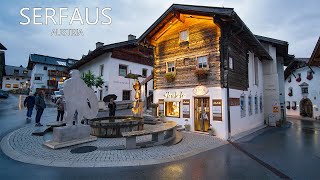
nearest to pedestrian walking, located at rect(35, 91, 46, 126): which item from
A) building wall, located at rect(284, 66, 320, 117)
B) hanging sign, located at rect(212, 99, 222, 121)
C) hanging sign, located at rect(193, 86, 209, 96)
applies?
hanging sign, located at rect(193, 86, 209, 96)

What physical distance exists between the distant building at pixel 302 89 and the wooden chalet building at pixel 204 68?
675 inches

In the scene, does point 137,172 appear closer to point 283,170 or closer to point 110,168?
point 110,168

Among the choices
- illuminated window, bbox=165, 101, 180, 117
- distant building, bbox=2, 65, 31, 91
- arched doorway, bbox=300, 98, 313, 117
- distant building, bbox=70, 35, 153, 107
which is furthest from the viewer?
distant building, bbox=2, 65, 31, 91

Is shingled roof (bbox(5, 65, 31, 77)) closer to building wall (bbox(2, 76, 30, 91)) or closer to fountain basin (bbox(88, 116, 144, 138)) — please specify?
building wall (bbox(2, 76, 30, 91))

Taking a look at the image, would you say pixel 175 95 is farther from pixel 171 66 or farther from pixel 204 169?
pixel 204 169

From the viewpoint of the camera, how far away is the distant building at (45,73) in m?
41.7

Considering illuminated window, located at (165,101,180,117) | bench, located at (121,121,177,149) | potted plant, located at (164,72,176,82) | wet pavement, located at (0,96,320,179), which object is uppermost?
potted plant, located at (164,72,176,82)

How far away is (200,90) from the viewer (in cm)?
1165

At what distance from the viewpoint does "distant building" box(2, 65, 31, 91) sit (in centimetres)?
6250

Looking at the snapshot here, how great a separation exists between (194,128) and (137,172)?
7.46 m

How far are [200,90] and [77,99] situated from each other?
730cm

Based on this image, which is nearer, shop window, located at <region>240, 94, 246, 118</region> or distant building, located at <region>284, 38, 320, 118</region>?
shop window, located at <region>240, 94, 246, 118</region>

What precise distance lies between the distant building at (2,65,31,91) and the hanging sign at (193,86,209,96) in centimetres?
6861

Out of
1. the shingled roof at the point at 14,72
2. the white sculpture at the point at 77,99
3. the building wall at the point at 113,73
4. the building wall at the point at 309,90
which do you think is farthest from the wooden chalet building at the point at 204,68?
the shingled roof at the point at 14,72
